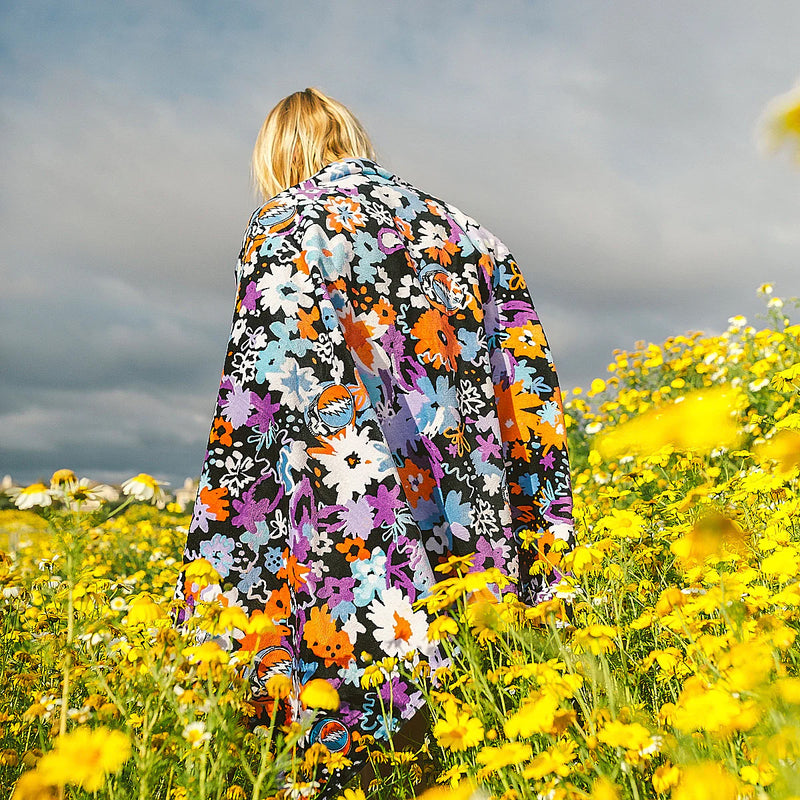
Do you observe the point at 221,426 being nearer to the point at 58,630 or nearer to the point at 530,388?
the point at 58,630

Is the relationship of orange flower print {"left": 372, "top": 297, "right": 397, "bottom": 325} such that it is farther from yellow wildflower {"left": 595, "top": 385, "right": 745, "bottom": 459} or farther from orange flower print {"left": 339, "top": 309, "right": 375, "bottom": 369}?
yellow wildflower {"left": 595, "top": 385, "right": 745, "bottom": 459}

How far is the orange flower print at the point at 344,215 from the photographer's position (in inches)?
81.8

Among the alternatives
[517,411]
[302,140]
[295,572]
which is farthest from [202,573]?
[302,140]

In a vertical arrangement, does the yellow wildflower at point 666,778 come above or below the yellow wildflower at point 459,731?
below

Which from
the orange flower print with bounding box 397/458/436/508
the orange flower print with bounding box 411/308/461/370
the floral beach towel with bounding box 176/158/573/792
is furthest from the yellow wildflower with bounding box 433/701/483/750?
the orange flower print with bounding box 411/308/461/370

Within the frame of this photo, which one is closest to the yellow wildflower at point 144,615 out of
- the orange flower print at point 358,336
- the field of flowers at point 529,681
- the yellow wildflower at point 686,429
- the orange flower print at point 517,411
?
the field of flowers at point 529,681

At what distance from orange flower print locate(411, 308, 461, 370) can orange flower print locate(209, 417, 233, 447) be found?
0.55m

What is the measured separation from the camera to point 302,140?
2479 millimetres

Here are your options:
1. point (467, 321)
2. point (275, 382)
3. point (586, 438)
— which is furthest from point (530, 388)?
point (586, 438)

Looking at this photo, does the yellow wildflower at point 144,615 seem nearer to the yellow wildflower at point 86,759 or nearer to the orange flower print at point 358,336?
the yellow wildflower at point 86,759

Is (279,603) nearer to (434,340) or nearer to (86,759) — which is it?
(434,340)

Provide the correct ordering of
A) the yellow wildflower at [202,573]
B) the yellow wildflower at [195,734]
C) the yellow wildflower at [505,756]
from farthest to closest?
1. the yellow wildflower at [202,573]
2. the yellow wildflower at [195,734]
3. the yellow wildflower at [505,756]

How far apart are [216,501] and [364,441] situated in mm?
412

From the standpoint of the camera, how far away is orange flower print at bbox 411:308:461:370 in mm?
2094
